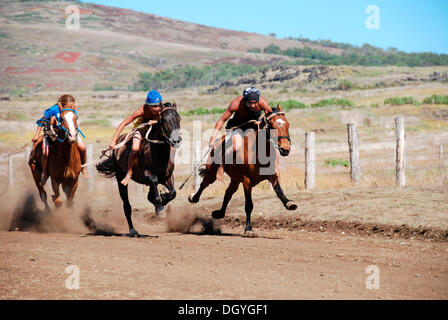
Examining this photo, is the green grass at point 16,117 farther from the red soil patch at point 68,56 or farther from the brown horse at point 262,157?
the red soil patch at point 68,56

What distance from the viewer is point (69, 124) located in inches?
496

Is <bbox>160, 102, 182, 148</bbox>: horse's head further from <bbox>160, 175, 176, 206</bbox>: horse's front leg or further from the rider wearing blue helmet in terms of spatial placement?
<bbox>160, 175, 176, 206</bbox>: horse's front leg

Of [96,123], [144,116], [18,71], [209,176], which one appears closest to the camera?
[144,116]

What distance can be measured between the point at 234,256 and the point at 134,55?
189661 millimetres

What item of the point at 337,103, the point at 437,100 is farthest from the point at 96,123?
the point at 437,100

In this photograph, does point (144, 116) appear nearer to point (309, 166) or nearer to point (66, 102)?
point (66, 102)

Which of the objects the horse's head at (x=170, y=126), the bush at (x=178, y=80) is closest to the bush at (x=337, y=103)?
the horse's head at (x=170, y=126)

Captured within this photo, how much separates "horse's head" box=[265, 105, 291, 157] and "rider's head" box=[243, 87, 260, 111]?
389 mm

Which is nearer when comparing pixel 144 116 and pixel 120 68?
pixel 144 116

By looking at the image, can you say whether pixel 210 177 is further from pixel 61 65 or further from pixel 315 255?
pixel 61 65

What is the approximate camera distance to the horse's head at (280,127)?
437 inches

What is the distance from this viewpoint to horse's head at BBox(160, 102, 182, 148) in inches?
448

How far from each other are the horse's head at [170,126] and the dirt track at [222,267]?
1810 millimetres

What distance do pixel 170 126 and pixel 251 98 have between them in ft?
5.29
